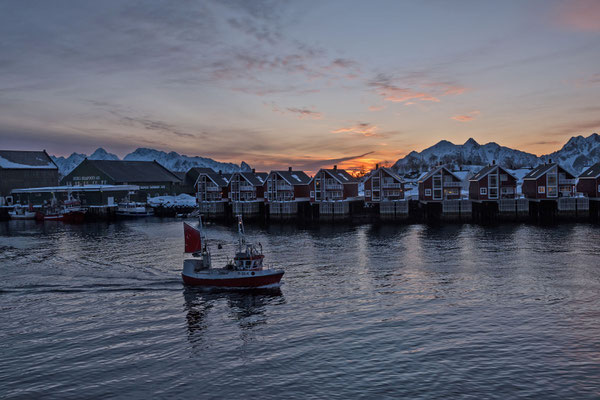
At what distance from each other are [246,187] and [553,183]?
78.3 metres

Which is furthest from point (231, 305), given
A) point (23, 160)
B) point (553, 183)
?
point (23, 160)

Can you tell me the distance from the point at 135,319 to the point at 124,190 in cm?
11575

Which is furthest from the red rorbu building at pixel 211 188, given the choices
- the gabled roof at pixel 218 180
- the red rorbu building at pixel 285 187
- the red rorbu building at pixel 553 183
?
the red rorbu building at pixel 553 183

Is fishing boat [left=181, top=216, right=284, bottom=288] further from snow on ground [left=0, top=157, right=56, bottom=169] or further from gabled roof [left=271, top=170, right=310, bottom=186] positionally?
snow on ground [left=0, top=157, right=56, bottom=169]

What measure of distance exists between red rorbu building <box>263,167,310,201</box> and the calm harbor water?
212 ft

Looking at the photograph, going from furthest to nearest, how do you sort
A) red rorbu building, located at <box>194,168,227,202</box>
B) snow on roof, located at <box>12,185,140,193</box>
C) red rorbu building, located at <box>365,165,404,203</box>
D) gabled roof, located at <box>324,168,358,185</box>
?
red rorbu building, located at <box>194,168,227,202</box> → snow on roof, located at <box>12,185,140,193</box> → gabled roof, located at <box>324,168,358,185</box> → red rorbu building, located at <box>365,165,404,203</box>

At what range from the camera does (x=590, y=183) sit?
10194cm

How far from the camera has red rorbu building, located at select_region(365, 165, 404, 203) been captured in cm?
10906

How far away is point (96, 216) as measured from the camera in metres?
125

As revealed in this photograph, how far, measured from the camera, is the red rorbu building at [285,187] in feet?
388

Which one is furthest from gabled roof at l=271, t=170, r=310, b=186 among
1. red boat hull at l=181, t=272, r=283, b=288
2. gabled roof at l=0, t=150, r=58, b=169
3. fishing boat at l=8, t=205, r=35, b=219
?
gabled roof at l=0, t=150, r=58, b=169

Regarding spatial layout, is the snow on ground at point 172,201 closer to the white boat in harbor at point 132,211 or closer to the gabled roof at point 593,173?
the white boat in harbor at point 132,211

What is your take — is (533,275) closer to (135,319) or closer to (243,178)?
(135,319)

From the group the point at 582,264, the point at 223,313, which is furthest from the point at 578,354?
the point at 582,264
